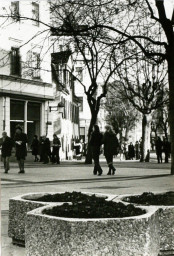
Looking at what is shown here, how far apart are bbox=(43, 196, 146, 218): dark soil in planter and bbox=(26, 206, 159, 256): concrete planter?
0.68 ft

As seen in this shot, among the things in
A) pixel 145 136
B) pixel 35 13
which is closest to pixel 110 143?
pixel 35 13

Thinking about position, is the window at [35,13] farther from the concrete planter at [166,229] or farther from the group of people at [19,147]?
the concrete planter at [166,229]

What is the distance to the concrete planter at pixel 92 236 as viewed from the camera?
400cm

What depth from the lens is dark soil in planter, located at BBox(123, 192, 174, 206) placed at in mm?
5273

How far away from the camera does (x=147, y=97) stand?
22.4 meters

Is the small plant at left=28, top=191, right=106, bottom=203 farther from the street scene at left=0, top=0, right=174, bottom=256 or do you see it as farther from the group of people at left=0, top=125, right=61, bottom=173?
the group of people at left=0, top=125, right=61, bottom=173

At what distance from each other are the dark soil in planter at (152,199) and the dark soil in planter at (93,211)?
66cm

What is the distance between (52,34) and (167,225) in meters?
4.13

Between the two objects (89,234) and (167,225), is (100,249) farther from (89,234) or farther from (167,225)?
(167,225)

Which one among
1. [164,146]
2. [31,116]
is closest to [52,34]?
[31,116]

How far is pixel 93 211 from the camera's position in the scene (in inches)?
172

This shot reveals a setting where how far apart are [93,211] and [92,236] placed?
0.38 metres

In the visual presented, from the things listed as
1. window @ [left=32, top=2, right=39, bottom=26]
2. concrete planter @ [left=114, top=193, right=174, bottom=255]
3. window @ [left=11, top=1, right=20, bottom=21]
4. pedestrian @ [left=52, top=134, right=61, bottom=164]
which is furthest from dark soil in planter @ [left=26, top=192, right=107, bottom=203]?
pedestrian @ [left=52, top=134, right=61, bottom=164]

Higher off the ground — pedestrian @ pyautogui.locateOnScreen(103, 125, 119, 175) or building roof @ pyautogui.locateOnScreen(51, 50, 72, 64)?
building roof @ pyautogui.locateOnScreen(51, 50, 72, 64)
